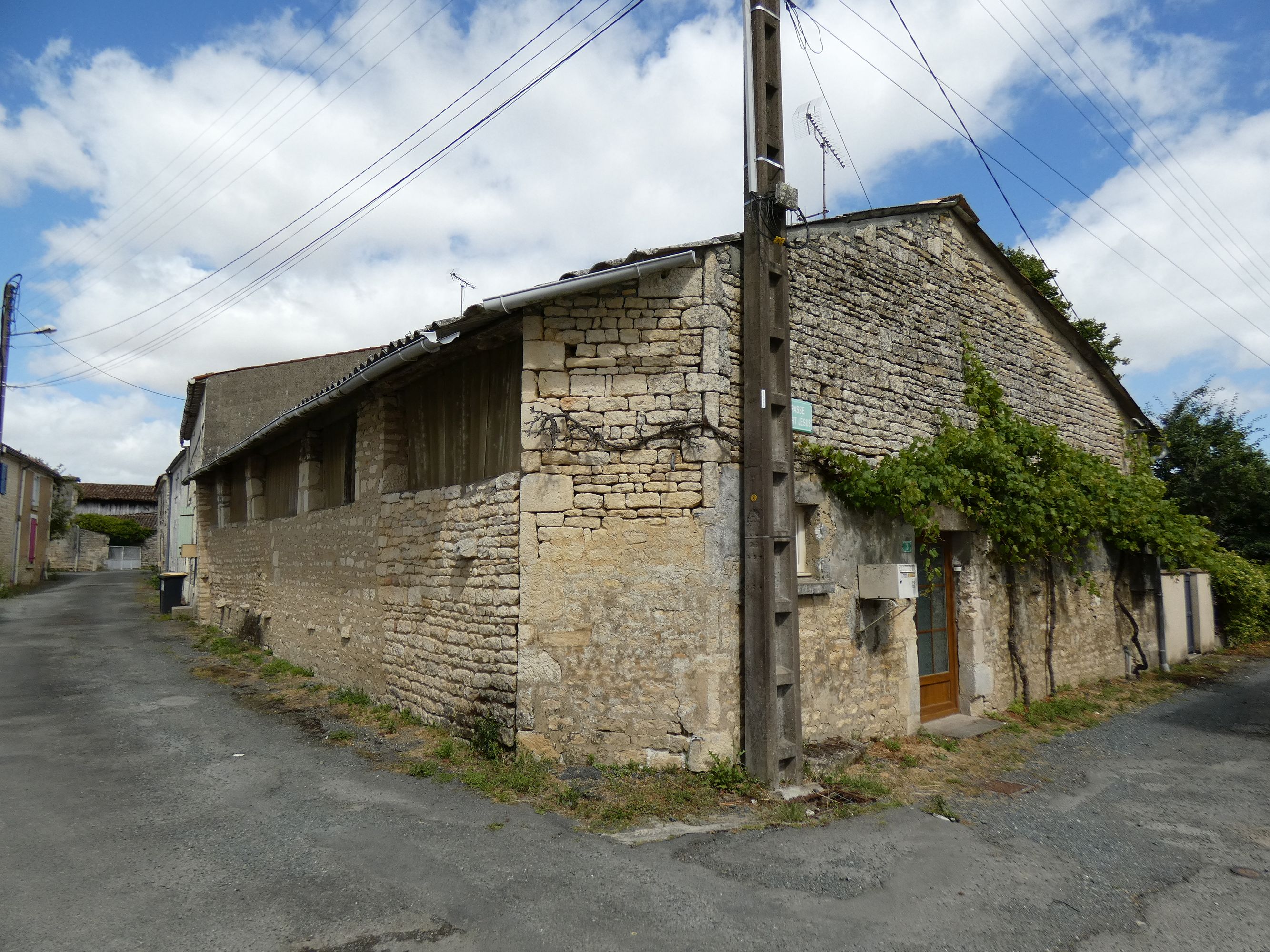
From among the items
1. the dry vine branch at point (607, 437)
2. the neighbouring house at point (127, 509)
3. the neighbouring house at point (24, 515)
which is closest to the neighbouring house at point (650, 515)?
the dry vine branch at point (607, 437)

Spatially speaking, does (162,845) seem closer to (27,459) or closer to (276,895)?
(276,895)

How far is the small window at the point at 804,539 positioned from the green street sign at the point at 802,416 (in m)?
0.63

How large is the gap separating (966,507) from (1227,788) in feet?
9.79

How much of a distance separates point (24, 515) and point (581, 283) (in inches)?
1084

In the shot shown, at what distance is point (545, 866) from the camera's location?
414 cm

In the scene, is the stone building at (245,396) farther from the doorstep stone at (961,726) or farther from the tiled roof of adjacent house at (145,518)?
the tiled roof of adjacent house at (145,518)

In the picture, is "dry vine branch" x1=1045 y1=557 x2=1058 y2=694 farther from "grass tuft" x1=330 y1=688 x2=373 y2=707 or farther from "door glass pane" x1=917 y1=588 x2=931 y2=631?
"grass tuft" x1=330 y1=688 x2=373 y2=707

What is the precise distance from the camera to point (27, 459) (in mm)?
24547

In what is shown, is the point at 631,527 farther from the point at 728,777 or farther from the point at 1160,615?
the point at 1160,615

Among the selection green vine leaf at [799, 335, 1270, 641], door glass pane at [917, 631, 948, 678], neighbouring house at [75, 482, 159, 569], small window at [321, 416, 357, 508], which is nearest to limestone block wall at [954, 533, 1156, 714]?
green vine leaf at [799, 335, 1270, 641]

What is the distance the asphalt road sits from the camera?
136 inches

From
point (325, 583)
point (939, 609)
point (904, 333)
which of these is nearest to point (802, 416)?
point (904, 333)

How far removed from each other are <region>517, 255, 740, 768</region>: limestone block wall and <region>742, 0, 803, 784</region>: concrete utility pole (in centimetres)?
17

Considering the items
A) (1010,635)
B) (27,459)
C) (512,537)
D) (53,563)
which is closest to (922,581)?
(1010,635)
